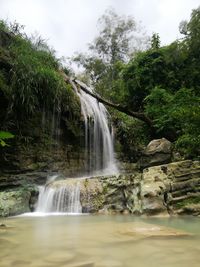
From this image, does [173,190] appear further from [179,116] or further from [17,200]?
[17,200]

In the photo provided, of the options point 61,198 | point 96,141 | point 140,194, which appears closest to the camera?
point 140,194

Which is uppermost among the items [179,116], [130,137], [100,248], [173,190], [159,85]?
[159,85]

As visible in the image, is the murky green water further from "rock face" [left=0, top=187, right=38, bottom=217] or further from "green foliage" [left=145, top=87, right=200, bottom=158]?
"green foliage" [left=145, top=87, right=200, bottom=158]

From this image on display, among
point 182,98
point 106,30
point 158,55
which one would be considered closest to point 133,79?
point 158,55

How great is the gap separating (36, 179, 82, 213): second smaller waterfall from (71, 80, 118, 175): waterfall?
3.52 meters

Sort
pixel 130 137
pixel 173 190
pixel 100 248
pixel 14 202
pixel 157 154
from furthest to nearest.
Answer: pixel 130 137 → pixel 157 154 → pixel 14 202 → pixel 173 190 → pixel 100 248

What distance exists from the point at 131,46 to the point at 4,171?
20.5 meters

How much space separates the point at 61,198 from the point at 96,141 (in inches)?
190

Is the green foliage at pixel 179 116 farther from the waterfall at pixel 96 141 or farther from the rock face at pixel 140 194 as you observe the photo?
the waterfall at pixel 96 141

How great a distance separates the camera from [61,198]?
9.20m

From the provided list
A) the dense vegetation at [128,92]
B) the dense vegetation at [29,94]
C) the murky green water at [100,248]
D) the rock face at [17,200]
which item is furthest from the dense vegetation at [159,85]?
the murky green water at [100,248]

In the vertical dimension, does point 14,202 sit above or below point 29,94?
below

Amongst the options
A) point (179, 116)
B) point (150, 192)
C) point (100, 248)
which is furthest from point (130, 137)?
point (100, 248)

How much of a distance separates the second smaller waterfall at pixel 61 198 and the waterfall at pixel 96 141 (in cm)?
352
